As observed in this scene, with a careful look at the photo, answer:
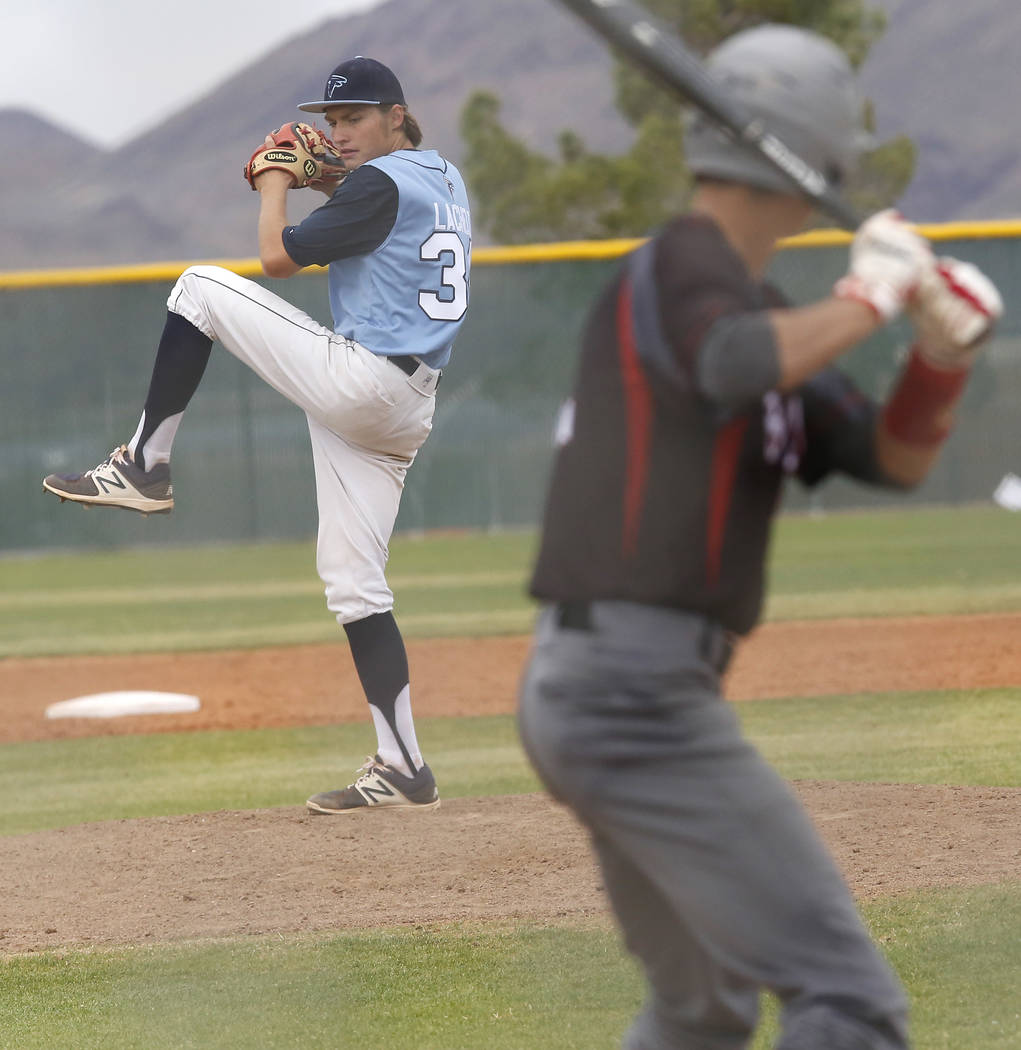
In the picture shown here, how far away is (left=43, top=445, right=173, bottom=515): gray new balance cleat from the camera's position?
456cm

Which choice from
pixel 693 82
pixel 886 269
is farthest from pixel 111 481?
pixel 886 269

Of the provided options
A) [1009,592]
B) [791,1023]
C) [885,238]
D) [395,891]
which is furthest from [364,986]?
[1009,592]

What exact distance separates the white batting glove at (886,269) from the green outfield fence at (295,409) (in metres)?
14.9

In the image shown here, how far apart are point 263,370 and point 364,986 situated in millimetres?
1780

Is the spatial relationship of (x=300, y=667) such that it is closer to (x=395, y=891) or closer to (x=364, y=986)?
(x=395, y=891)

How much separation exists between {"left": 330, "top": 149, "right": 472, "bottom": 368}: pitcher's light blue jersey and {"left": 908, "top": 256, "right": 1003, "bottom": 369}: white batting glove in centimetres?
252

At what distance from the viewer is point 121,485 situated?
461 centimetres

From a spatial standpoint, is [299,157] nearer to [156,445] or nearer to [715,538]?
[156,445]

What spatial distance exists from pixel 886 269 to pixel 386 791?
3220 millimetres

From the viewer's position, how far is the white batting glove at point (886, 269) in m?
2.21

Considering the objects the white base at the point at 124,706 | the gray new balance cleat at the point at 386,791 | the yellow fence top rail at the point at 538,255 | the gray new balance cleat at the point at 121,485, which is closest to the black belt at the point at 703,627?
the gray new balance cleat at the point at 121,485

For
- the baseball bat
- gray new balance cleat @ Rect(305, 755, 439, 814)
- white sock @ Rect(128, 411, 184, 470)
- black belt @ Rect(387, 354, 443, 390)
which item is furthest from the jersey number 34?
the baseball bat

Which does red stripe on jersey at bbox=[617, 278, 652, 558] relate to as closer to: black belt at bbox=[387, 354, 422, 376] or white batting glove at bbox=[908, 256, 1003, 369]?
white batting glove at bbox=[908, 256, 1003, 369]

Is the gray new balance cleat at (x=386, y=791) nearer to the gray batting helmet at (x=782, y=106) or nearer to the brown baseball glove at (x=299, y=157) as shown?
the brown baseball glove at (x=299, y=157)
